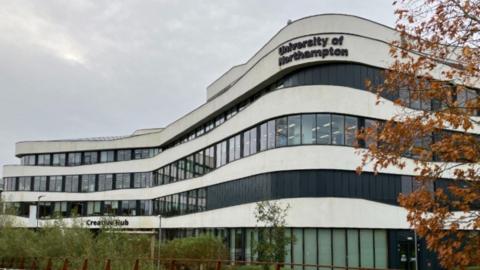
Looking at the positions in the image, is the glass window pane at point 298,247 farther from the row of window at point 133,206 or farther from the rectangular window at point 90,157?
the rectangular window at point 90,157

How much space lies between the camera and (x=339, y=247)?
33.0m

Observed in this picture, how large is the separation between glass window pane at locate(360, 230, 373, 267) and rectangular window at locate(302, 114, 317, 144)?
20.6 ft

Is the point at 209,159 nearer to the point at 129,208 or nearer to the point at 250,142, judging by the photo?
the point at 250,142

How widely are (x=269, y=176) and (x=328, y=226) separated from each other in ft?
16.7

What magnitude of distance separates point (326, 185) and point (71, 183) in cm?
5053

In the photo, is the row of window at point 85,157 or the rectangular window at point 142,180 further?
the row of window at point 85,157

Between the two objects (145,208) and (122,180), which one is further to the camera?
(122,180)

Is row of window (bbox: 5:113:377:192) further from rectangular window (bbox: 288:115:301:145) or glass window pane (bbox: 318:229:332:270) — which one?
glass window pane (bbox: 318:229:332:270)

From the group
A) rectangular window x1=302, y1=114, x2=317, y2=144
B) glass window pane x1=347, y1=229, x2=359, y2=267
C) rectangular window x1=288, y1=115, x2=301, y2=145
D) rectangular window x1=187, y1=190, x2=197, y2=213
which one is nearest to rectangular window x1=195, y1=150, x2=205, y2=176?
rectangular window x1=187, y1=190, x2=197, y2=213

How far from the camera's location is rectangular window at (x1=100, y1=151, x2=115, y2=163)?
7362 cm

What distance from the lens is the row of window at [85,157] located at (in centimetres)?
7025

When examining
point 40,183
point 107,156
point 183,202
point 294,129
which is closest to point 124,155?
point 107,156

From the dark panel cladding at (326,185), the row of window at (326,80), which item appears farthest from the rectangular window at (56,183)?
the dark panel cladding at (326,185)

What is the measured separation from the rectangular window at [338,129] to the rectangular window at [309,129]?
1.16 m
